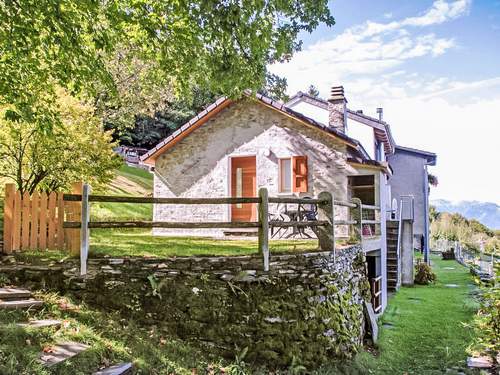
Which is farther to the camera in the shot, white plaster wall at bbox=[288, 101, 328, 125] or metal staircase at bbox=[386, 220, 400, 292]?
white plaster wall at bbox=[288, 101, 328, 125]

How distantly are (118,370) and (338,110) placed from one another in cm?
1215

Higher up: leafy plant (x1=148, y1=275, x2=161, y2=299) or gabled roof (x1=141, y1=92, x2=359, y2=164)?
gabled roof (x1=141, y1=92, x2=359, y2=164)

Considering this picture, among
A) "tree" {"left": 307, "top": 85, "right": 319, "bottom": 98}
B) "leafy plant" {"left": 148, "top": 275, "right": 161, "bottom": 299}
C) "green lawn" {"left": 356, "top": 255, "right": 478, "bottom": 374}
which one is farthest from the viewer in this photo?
"tree" {"left": 307, "top": 85, "right": 319, "bottom": 98}

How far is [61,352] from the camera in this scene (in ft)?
15.8

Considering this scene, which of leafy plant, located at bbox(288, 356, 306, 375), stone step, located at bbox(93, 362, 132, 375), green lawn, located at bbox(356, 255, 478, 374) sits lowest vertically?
green lawn, located at bbox(356, 255, 478, 374)

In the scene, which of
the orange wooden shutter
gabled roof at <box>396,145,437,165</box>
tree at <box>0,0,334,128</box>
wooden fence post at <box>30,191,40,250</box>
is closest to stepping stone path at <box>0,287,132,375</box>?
wooden fence post at <box>30,191,40,250</box>

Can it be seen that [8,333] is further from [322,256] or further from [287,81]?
[287,81]

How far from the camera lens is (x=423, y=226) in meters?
22.0

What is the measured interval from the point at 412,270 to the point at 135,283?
50.4ft

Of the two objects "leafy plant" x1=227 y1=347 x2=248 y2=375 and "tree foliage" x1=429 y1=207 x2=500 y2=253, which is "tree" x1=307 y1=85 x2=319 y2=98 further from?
"leafy plant" x1=227 y1=347 x2=248 y2=375

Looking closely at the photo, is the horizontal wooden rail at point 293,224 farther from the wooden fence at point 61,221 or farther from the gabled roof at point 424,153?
the gabled roof at point 424,153

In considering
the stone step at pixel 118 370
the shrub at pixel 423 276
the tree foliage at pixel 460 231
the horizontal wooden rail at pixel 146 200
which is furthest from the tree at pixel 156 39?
the tree foliage at pixel 460 231

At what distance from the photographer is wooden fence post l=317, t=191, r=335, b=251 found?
8125 mm

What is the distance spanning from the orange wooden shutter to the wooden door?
1536 mm
